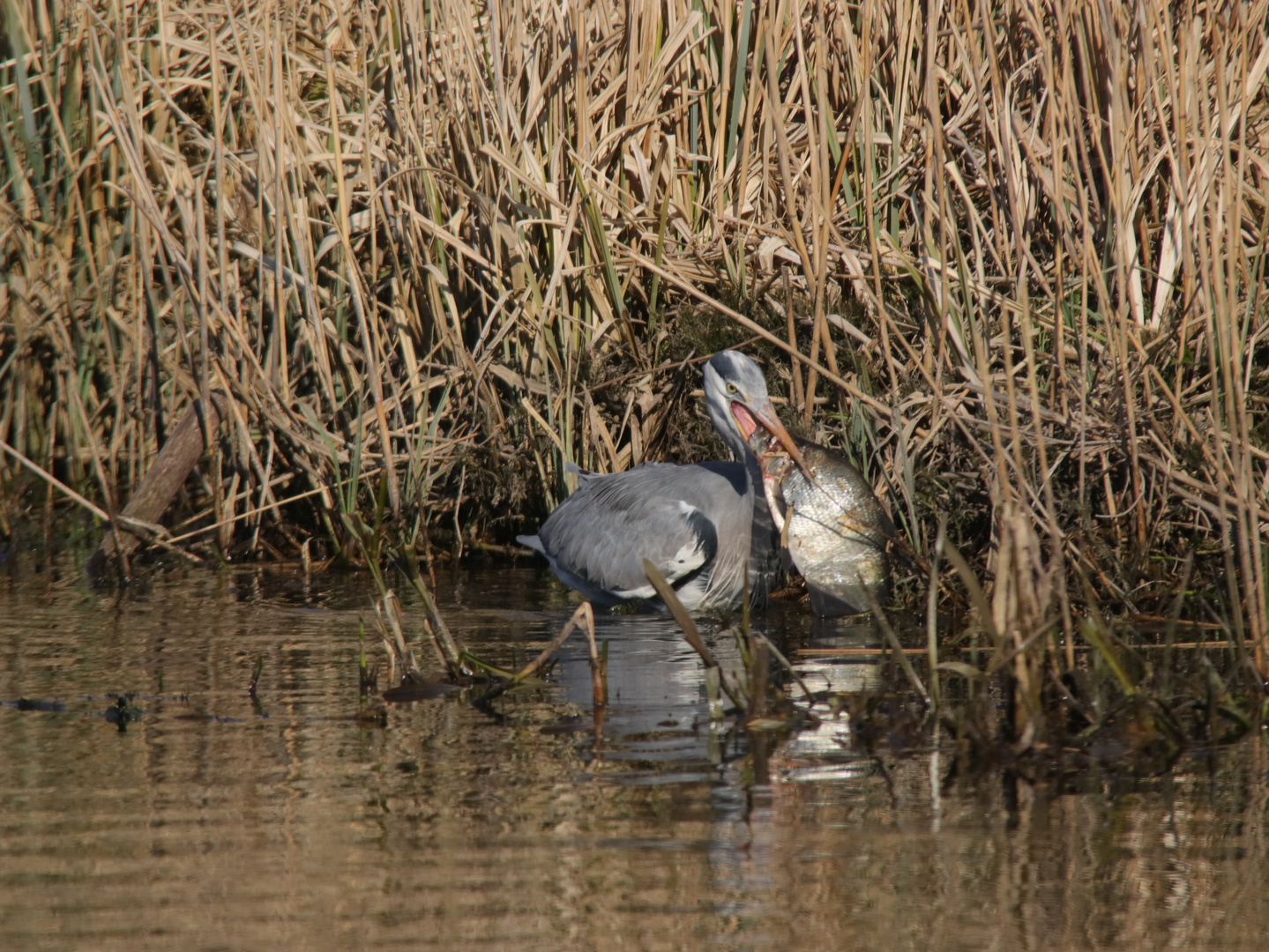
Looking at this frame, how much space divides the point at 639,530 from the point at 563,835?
2.35 meters

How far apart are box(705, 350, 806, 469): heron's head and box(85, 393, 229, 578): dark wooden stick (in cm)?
196

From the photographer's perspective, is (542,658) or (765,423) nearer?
(542,658)

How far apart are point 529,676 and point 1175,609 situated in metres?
1.55

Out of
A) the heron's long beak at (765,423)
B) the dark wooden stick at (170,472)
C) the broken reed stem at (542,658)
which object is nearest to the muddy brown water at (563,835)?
the broken reed stem at (542,658)

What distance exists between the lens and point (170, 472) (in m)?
5.62

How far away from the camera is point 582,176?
5.18 metres

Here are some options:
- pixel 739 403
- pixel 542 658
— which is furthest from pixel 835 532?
pixel 542 658

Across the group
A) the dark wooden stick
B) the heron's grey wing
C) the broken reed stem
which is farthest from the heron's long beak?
the dark wooden stick

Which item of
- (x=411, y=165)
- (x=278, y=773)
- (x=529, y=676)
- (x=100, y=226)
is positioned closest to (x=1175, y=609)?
(x=529, y=676)

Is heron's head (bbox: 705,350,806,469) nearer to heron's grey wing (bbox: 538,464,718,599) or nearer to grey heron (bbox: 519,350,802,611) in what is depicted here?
grey heron (bbox: 519,350,802,611)

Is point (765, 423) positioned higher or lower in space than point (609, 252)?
A: lower

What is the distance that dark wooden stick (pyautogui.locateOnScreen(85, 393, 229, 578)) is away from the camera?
18.3 feet

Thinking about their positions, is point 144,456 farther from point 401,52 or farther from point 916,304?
point 916,304

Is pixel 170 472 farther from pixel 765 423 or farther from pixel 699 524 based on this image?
pixel 765 423
